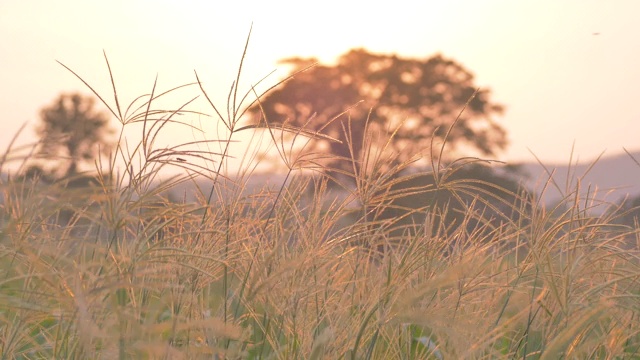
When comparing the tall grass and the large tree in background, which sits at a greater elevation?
the large tree in background

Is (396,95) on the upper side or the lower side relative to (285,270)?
upper

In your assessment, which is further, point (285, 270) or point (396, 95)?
point (396, 95)

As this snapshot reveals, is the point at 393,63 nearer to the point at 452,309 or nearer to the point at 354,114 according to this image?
the point at 354,114

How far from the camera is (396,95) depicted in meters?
21.1

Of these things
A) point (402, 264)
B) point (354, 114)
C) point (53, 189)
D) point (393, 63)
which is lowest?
point (402, 264)

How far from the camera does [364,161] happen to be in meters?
2.00

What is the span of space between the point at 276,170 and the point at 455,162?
52 centimetres

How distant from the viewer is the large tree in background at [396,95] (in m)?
20.3

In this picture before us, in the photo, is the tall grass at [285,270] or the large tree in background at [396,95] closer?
the tall grass at [285,270]

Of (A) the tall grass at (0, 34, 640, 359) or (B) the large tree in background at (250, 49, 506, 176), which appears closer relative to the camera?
(A) the tall grass at (0, 34, 640, 359)

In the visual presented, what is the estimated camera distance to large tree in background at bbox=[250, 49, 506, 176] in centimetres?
2027

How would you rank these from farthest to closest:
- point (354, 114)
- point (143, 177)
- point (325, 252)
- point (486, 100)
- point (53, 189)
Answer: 1. point (486, 100)
2. point (354, 114)
3. point (325, 252)
4. point (143, 177)
5. point (53, 189)

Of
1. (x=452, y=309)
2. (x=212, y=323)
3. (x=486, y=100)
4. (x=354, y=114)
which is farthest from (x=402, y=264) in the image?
(x=486, y=100)

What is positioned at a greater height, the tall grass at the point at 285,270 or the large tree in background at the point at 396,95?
the large tree in background at the point at 396,95
